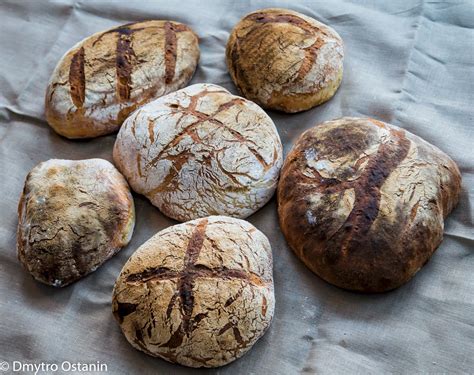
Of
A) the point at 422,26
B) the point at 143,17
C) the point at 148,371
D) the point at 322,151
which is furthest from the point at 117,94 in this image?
the point at 422,26

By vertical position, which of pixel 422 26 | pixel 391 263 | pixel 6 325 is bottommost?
pixel 6 325

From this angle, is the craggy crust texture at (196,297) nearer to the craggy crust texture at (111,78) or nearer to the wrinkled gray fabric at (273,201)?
the wrinkled gray fabric at (273,201)

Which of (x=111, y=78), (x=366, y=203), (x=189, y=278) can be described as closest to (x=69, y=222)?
(x=189, y=278)

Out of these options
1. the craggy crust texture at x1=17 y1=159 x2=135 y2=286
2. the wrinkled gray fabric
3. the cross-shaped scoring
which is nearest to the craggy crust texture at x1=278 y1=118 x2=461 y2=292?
the wrinkled gray fabric

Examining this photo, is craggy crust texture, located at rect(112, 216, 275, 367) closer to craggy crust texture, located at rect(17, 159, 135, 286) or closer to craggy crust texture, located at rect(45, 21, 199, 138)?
craggy crust texture, located at rect(17, 159, 135, 286)

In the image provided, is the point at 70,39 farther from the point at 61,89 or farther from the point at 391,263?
the point at 391,263

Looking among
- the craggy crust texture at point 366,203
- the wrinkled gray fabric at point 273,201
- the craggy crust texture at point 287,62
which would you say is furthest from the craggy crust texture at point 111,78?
the craggy crust texture at point 366,203
